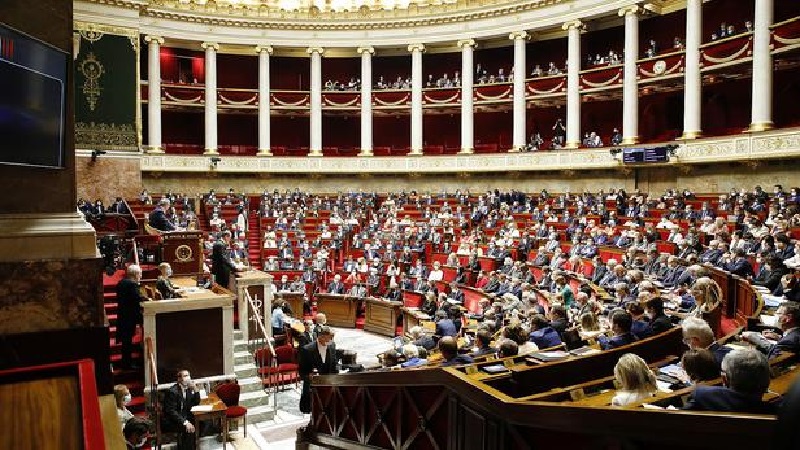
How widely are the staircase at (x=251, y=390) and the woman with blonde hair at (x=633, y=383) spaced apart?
7.93 meters

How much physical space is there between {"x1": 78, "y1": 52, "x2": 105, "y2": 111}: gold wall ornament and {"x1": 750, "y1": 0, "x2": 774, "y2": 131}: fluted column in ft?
78.7

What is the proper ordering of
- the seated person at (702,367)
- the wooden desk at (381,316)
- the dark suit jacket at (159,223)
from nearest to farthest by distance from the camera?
the seated person at (702,367)
the dark suit jacket at (159,223)
the wooden desk at (381,316)

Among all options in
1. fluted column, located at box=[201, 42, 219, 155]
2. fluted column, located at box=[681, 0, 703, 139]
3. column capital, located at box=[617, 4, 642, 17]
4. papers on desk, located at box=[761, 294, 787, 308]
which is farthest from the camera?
fluted column, located at box=[201, 42, 219, 155]

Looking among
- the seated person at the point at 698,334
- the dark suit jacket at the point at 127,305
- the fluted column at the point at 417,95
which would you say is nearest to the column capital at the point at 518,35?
the fluted column at the point at 417,95

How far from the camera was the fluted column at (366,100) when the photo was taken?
1201 inches

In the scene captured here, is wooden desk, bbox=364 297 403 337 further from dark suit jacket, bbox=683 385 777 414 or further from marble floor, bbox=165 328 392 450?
dark suit jacket, bbox=683 385 777 414

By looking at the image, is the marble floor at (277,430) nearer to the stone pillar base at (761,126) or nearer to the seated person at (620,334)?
the seated person at (620,334)

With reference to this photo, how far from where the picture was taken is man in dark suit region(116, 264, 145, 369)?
9.01 m

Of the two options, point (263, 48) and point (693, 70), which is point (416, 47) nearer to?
point (263, 48)

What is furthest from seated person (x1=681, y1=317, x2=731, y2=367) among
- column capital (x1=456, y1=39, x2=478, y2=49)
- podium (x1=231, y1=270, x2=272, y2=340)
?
column capital (x1=456, y1=39, x2=478, y2=49)

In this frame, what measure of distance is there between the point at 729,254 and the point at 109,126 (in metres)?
22.7

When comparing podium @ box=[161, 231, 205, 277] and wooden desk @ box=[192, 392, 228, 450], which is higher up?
podium @ box=[161, 231, 205, 277]

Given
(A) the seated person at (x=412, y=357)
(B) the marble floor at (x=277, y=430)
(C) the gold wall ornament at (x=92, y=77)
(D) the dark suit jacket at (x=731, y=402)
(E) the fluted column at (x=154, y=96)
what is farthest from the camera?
(E) the fluted column at (x=154, y=96)

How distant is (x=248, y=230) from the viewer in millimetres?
24000
